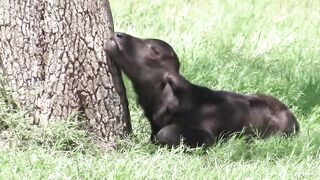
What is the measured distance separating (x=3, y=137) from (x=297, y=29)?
5.26 meters

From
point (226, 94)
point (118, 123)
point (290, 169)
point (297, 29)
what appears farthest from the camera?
point (297, 29)

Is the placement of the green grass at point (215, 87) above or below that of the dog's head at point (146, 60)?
below

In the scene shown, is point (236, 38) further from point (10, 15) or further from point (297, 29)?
point (10, 15)

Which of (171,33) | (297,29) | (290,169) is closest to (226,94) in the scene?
(290,169)

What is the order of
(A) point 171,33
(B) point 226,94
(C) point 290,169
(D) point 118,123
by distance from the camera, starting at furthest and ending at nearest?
(A) point 171,33
(B) point 226,94
(D) point 118,123
(C) point 290,169

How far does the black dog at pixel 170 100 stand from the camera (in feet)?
19.4

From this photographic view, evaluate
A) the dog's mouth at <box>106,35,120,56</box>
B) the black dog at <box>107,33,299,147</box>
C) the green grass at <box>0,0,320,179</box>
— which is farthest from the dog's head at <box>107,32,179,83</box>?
the green grass at <box>0,0,320,179</box>

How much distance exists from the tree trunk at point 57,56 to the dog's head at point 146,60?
0.61 feet

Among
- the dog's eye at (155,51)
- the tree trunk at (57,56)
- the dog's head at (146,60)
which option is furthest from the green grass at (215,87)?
the dog's eye at (155,51)

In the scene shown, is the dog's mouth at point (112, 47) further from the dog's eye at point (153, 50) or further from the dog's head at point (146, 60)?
the dog's eye at point (153, 50)

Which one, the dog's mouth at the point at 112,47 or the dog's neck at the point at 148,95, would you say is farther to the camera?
the dog's neck at the point at 148,95

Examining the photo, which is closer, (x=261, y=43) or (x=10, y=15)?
(x=10, y=15)

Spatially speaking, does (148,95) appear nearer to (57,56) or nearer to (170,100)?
(170,100)

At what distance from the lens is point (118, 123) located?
5918 mm
